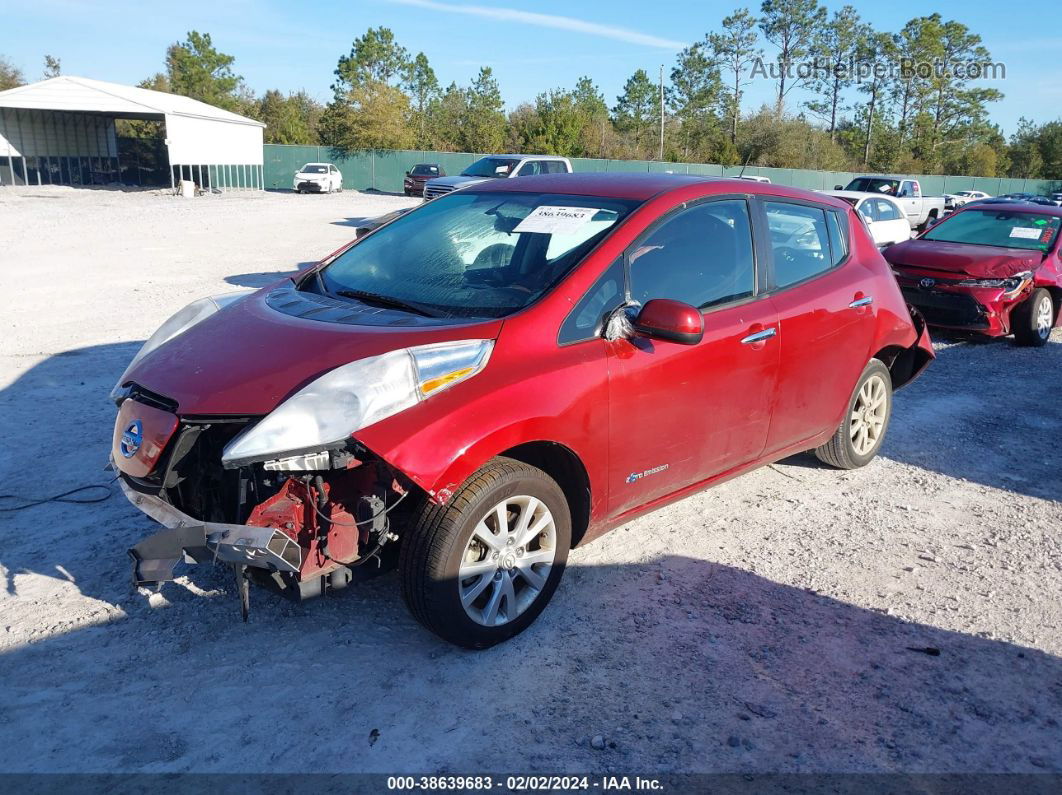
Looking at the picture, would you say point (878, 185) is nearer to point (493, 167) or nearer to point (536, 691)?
point (493, 167)

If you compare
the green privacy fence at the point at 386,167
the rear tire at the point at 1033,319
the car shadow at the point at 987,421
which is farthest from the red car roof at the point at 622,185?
the green privacy fence at the point at 386,167

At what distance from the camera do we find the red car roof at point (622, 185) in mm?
4281

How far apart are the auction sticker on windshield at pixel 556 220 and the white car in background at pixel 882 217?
42.8ft

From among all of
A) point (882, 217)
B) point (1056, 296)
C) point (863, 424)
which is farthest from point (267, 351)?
point (882, 217)

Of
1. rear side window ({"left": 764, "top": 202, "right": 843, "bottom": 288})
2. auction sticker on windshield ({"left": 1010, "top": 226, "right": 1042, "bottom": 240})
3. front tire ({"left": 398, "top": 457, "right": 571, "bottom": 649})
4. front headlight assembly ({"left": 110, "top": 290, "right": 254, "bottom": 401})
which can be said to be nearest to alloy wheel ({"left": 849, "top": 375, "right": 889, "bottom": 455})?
rear side window ({"left": 764, "top": 202, "right": 843, "bottom": 288})

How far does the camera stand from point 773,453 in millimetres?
4805

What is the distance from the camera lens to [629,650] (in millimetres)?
3582

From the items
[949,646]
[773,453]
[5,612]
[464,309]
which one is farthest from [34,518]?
[949,646]

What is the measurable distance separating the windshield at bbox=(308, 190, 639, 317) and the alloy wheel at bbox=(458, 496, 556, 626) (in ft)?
2.78

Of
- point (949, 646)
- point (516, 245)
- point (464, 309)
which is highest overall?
point (516, 245)

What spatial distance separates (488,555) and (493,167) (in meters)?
19.1

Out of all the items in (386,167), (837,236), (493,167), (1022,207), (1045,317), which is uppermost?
(386,167)

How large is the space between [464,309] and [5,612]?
233 centimetres

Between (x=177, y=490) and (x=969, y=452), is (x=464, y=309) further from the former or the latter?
(x=969, y=452)
